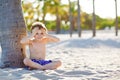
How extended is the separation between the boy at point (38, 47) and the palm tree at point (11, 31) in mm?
256

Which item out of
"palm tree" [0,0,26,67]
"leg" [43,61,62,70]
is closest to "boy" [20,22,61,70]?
"leg" [43,61,62,70]

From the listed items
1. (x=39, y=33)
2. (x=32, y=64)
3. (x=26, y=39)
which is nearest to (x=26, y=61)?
(x=32, y=64)

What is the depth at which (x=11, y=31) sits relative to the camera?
719cm

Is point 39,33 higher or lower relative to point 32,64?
higher

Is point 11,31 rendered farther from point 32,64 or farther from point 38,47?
point 32,64

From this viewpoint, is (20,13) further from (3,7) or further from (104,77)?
(104,77)

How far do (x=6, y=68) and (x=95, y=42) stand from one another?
10.5 m

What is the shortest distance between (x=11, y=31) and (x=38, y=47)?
2.02 feet

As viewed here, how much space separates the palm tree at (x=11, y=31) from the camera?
720cm

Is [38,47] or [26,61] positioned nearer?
[26,61]

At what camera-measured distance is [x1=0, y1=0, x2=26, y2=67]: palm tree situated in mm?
7203

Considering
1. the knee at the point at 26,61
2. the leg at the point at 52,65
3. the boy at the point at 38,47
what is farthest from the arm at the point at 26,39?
the leg at the point at 52,65

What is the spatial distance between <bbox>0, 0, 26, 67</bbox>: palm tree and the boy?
256 mm

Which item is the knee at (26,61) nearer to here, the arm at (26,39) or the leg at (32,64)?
the leg at (32,64)
